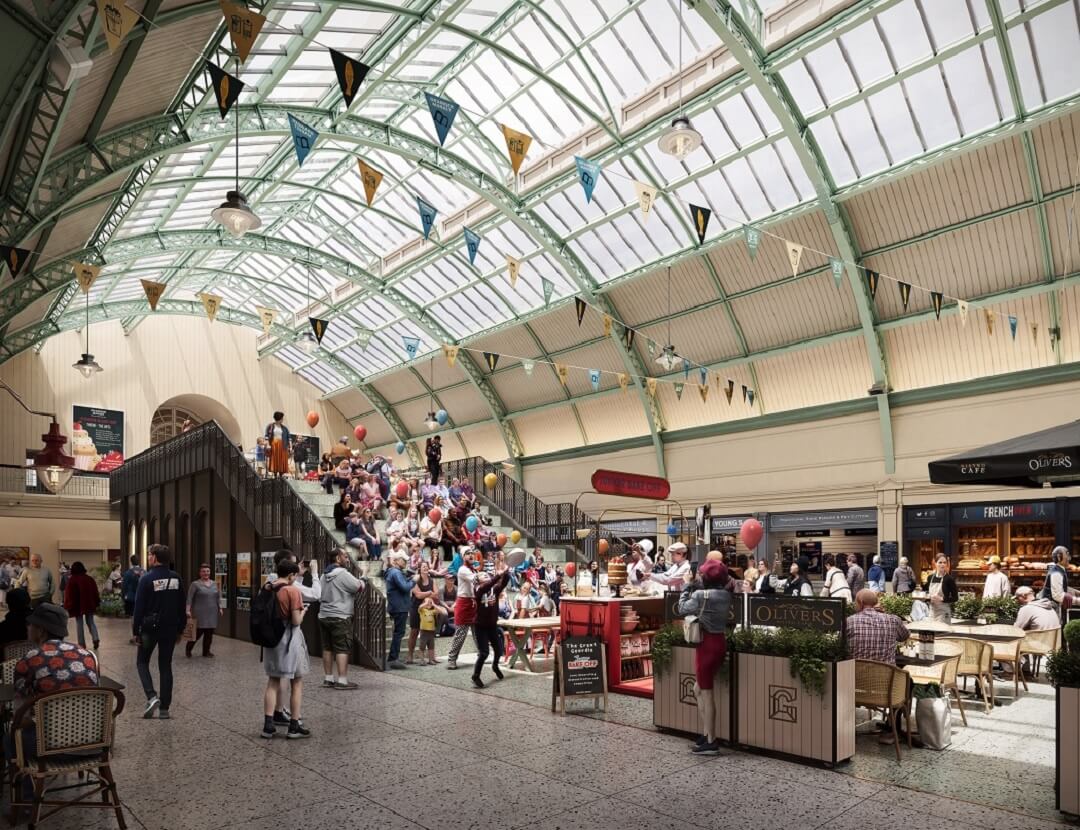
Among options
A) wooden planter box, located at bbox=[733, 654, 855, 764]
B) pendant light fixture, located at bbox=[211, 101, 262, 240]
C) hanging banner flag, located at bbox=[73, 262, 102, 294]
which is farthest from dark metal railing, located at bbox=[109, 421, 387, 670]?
wooden planter box, located at bbox=[733, 654, 855, 764]

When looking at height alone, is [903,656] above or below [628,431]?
below

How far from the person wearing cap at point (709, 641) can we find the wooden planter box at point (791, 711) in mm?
256

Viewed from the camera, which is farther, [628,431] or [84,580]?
[628,431]

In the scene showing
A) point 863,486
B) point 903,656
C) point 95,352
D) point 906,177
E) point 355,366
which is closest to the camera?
point 903,656

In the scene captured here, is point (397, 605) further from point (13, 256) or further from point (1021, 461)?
point (1021, 461)

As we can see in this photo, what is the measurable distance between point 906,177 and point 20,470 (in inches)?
1225

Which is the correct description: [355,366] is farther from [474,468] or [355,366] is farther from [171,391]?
[474,468]

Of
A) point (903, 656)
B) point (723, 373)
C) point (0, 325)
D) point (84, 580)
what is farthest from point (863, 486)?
point (0, 325)

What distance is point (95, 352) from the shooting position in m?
33.5

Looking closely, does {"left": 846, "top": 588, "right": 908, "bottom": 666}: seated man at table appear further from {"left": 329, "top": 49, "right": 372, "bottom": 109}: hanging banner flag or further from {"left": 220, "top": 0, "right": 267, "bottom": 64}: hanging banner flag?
{"left": 220, "top": 0, "right": 267, "bottom": 64}: hanging banner flag

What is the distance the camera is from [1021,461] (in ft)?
21.9

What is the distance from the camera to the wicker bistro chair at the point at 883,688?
7.27 meters

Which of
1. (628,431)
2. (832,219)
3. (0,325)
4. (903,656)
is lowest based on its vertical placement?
(903,656)

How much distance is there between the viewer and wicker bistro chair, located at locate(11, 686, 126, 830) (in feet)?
16.7
